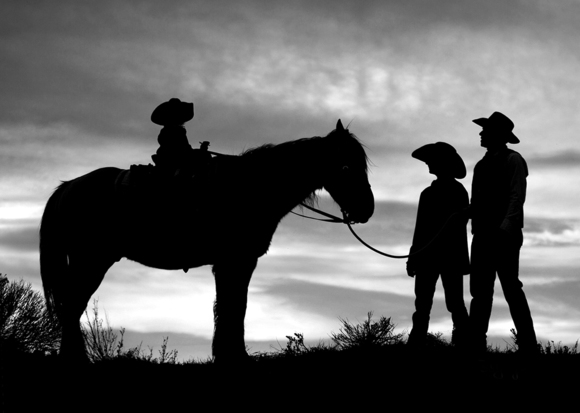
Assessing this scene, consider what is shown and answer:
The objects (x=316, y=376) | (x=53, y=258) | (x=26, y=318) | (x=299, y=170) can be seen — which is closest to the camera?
(x=316, y=376)

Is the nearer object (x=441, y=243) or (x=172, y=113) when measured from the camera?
Result: (x=441, y=243)

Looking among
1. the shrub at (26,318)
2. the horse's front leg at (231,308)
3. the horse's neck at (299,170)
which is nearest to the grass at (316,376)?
the horse's front leg at (231,308)

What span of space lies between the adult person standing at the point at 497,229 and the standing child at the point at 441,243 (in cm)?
72

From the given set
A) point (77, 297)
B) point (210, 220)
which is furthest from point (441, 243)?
point (77, 297)

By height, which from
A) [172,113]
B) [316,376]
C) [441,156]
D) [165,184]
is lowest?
[316,376]

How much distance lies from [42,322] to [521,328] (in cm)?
2228

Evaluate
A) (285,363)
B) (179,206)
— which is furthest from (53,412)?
(179,206)

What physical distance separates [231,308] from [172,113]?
115 inches

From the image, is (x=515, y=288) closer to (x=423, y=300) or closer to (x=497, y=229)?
(x=497, y=229)

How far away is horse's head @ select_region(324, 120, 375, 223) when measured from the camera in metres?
8.43

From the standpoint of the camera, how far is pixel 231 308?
8336 millimetres

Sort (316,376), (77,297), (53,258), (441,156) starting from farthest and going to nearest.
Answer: (53,258)
(77,297)
(441,156)
(316,376)

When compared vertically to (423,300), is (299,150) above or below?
above

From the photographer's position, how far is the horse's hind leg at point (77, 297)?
914 centimetres
